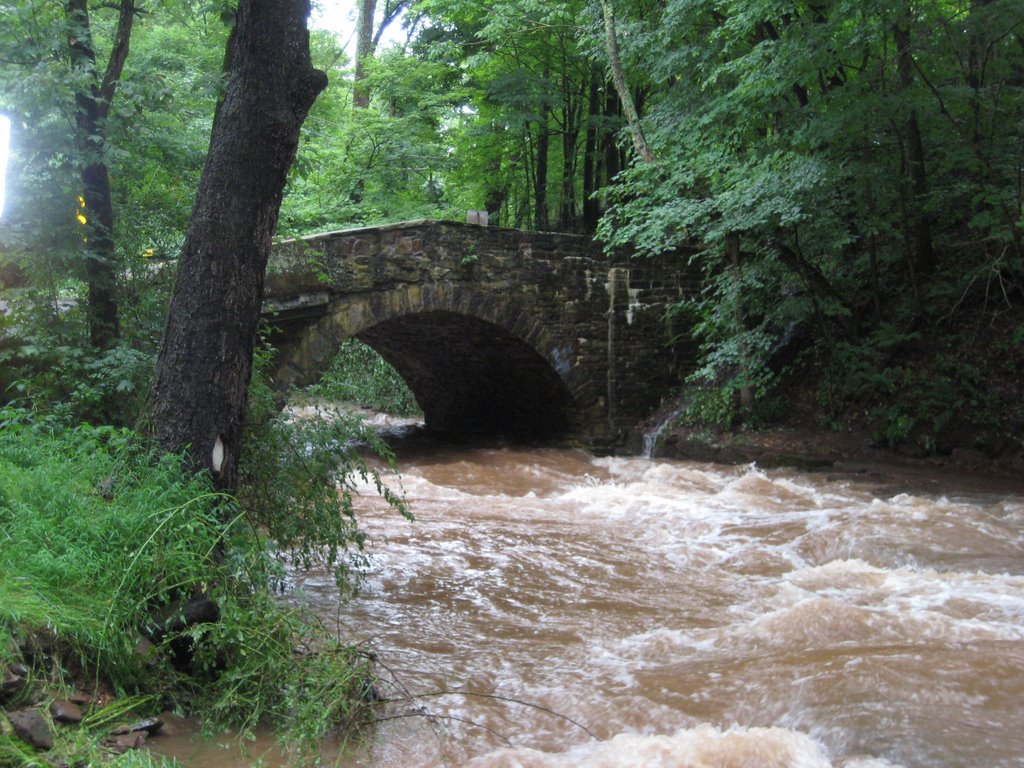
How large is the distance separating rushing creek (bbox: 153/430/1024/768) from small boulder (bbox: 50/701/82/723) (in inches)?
14.6

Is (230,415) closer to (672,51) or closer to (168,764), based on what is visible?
(168,764)

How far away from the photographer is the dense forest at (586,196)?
15.0ft

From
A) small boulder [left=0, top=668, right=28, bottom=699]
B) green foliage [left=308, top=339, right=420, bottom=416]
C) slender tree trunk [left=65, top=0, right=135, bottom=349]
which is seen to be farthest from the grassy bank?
green foliage [left=308, top=339, right=420, bottom=416]

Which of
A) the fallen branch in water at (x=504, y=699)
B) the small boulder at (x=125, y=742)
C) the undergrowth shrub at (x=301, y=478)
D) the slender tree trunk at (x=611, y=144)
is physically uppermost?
the slender tree trunk at (x=611, y=144)

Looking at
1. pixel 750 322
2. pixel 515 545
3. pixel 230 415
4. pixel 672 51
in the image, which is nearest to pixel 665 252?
pixel 750 322

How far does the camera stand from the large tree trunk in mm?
4070

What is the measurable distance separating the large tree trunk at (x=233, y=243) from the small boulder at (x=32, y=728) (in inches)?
61.0

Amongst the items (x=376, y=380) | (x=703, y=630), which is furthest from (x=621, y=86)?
(x=376, y=380)

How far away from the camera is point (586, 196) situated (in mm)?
15672

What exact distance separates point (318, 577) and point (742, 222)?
602 centimetres

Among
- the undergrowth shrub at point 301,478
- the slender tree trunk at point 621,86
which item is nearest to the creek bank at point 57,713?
the undergrowth shrub at point 301,478

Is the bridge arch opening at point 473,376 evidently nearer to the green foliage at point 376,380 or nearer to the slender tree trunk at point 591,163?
the green foliage at point 376,380

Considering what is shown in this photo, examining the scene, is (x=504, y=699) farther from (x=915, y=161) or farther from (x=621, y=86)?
(x=621, y=86)

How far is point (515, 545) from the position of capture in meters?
6.72
